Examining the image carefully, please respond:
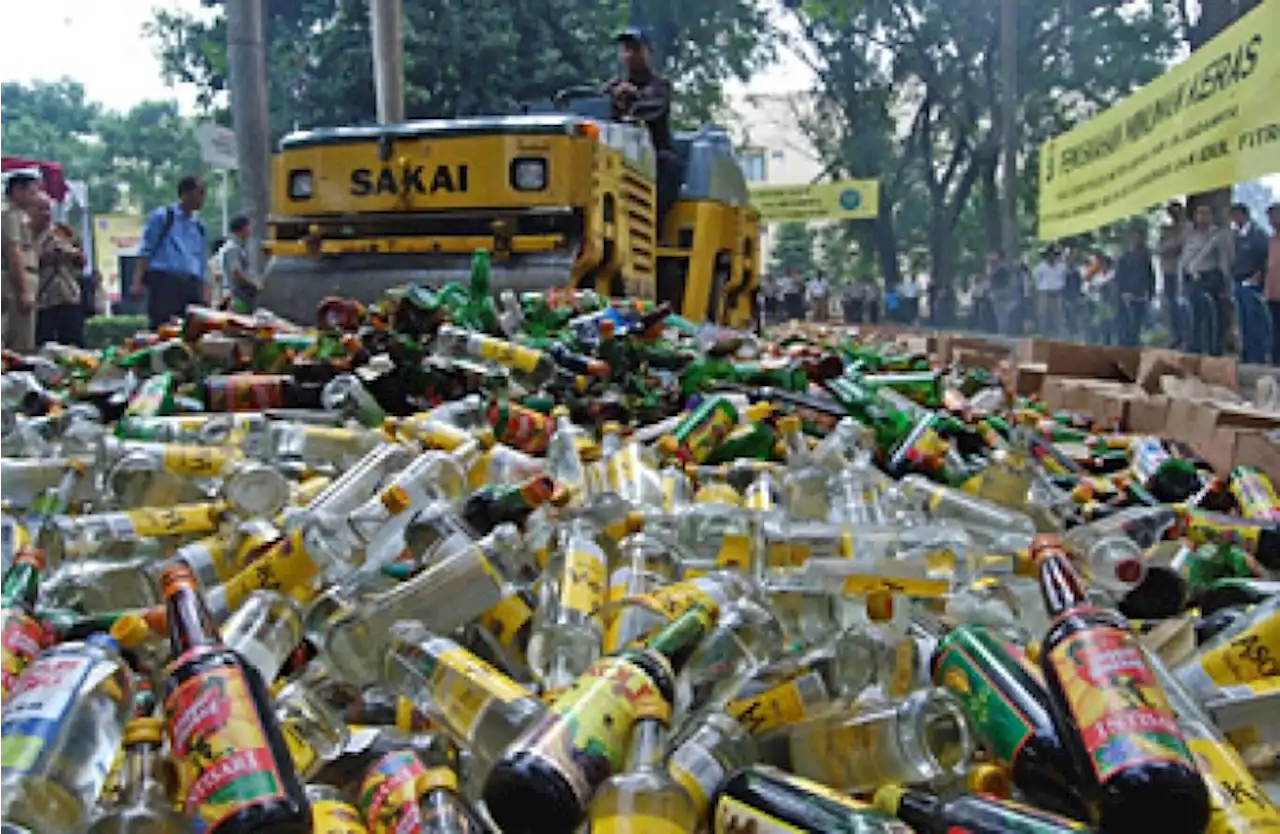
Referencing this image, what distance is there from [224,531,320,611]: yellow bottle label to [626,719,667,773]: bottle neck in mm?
886

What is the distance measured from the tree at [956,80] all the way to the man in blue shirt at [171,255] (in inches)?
739

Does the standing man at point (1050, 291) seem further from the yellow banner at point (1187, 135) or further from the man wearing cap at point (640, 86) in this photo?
the man wearing cap at point (640, 86)

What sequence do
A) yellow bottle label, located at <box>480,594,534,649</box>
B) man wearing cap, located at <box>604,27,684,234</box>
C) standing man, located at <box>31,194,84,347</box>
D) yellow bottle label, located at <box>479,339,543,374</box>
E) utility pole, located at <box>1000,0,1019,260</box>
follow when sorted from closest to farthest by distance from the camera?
yellow bottle label, located at <box>480,594,534,649</box> < yellow bottle label, located at <box>479,339,543,374</box> < standing man, located at <box>31,194,84,347</box> < man wearing cap, located at <box>604,27,684,234</box> < utility pole, located at <box>1000,0,1019,260</box>

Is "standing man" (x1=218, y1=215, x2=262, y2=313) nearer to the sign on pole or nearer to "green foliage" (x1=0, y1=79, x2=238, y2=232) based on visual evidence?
the sign on pole

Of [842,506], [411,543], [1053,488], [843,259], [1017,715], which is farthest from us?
[843,259]

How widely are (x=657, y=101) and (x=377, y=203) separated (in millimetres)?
2561

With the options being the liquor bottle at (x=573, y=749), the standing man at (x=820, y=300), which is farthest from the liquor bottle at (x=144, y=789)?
the standing man at (x=820, y=300)

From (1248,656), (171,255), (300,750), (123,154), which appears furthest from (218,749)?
(123,154)

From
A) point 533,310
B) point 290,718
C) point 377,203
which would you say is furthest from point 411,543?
point 377,203

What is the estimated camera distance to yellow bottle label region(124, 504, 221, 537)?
256 cm

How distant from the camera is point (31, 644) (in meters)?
1.89

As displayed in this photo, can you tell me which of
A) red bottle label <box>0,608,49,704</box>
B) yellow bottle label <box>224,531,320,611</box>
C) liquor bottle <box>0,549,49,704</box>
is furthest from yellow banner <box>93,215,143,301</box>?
red bottle label <box>0,608,49,704</box>

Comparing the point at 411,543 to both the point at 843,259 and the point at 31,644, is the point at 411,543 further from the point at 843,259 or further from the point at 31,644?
the point at 843,259

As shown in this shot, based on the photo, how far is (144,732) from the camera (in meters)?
1.51
